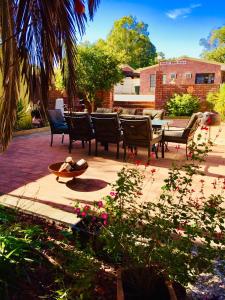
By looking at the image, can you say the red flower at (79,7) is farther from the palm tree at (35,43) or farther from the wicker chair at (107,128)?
the wicker chair at (107,128)

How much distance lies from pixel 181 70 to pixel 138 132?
28004mm

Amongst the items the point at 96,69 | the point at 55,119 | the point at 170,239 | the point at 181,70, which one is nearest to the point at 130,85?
the point at 181,70

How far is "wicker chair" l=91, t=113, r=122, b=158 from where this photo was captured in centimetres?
625

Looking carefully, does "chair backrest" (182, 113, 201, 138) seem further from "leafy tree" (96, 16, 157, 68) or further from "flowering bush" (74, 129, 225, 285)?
"leafy tree" (96, 16, 157, 68)

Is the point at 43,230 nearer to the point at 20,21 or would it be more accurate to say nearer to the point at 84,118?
the point at 20,21

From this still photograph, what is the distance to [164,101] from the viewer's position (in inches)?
598

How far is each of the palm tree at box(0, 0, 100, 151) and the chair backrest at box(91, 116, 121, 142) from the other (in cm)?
378

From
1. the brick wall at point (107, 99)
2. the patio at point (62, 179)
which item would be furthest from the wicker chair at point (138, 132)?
the brick wall at point (107, 99)

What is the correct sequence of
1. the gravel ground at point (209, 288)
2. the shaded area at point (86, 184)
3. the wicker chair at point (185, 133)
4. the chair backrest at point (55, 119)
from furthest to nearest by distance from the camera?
the chair backrest at point (55, 119) → the wicker chair at point (185, 133) → the shaded area at point (86, 184) → the gravel ground at point (209, 288)

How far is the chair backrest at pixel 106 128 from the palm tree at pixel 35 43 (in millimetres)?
3782

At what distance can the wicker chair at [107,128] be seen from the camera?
6.25 meters

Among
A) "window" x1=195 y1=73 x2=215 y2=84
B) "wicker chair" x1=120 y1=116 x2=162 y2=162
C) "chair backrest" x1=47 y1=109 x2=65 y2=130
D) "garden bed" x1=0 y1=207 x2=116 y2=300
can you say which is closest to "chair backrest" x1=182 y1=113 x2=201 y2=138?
"wicker chair" x1=120 y1=116 x2=162 y2=162

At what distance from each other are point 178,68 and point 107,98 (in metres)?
20.7

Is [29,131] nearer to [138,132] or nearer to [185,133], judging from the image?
[138,132]
